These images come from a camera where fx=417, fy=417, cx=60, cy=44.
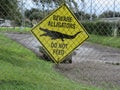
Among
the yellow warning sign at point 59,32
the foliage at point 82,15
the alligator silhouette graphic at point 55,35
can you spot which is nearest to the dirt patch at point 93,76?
the foliage at point 82,15

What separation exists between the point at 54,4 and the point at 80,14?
599 mm

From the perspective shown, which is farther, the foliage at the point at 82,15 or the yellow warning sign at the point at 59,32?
the foliage at the point at 82,15

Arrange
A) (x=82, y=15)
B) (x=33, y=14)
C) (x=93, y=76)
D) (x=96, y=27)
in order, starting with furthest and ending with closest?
1. (x=93, y=76)
2. (x=96, y=27)
3. (x=82, y=15)
4. (x=33, y=14)

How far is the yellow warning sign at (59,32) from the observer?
544 centimetres

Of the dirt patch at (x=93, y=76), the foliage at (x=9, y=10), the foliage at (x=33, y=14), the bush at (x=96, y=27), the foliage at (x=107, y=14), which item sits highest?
the foliage at (x=9, y=10)

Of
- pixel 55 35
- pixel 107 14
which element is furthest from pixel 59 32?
pixel 107 14

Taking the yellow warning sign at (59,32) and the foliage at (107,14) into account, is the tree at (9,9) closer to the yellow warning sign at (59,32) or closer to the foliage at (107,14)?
the yellow warning sign at (59,32)

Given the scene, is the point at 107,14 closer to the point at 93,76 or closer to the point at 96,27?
the point at 96,27

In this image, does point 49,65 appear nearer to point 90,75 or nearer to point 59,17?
point 90,75

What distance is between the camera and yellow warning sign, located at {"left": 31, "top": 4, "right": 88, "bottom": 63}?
5.44m

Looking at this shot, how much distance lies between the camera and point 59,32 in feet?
17.8

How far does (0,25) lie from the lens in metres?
5.73

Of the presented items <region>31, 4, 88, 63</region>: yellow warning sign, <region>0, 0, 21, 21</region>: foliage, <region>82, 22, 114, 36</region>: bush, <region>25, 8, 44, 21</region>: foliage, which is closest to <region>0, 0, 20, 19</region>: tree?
<region>0, 0, 21, 21</region>: foliage

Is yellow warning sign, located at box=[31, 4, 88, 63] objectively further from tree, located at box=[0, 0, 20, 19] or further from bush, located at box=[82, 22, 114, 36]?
bush, located at box=[82, 22, 114, 36]
